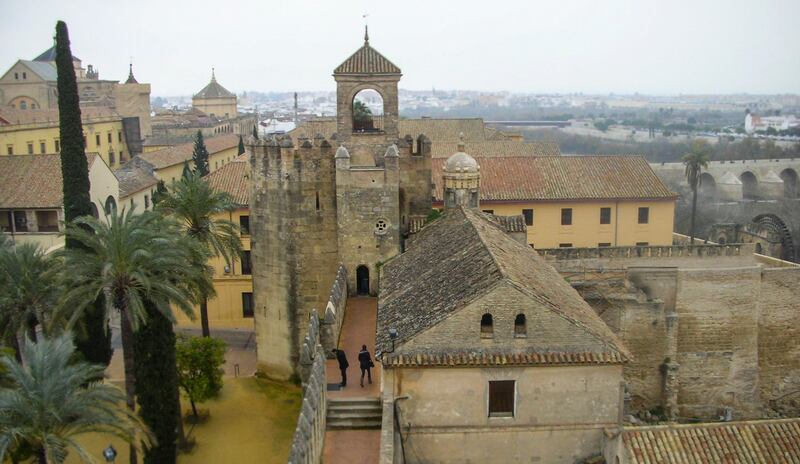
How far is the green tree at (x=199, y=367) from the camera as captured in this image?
28516 mm

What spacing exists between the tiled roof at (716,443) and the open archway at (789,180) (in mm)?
83041

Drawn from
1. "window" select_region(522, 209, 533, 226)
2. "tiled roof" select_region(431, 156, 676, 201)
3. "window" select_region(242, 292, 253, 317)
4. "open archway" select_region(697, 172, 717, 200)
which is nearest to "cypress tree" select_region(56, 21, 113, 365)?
"window" select_region(242, 292, 253, 317)

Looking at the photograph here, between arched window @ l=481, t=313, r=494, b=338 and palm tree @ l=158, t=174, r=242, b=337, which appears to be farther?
palm tree @ l=158, t=174, r=242, b=337

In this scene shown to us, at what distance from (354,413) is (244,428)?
29.4ft

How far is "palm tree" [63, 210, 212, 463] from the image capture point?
22.1 metres

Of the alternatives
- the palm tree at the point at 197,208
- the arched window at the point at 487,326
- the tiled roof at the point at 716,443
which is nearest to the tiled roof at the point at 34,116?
the palm tree at the point at 197,208

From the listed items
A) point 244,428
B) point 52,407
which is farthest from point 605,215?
point 52,407

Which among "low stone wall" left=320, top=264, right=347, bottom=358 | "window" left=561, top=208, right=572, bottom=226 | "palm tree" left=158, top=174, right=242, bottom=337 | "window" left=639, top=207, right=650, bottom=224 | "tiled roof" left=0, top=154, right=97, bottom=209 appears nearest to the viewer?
"low stone wall" left=320, top=264, right=347, bottom=358

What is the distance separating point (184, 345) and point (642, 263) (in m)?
19.7

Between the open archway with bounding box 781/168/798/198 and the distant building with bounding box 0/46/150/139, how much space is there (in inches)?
2941

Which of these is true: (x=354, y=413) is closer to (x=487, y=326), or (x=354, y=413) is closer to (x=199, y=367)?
(x=487, y=326)

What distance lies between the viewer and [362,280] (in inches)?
1221

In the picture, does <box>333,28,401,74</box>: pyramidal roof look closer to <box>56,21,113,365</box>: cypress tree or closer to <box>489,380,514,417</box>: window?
<box>56,21,113,365</box>: cypress tree

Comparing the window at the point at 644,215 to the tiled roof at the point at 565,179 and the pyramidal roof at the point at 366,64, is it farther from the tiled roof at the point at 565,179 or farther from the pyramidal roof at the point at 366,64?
the pyramidal roof at the point at 366,64
